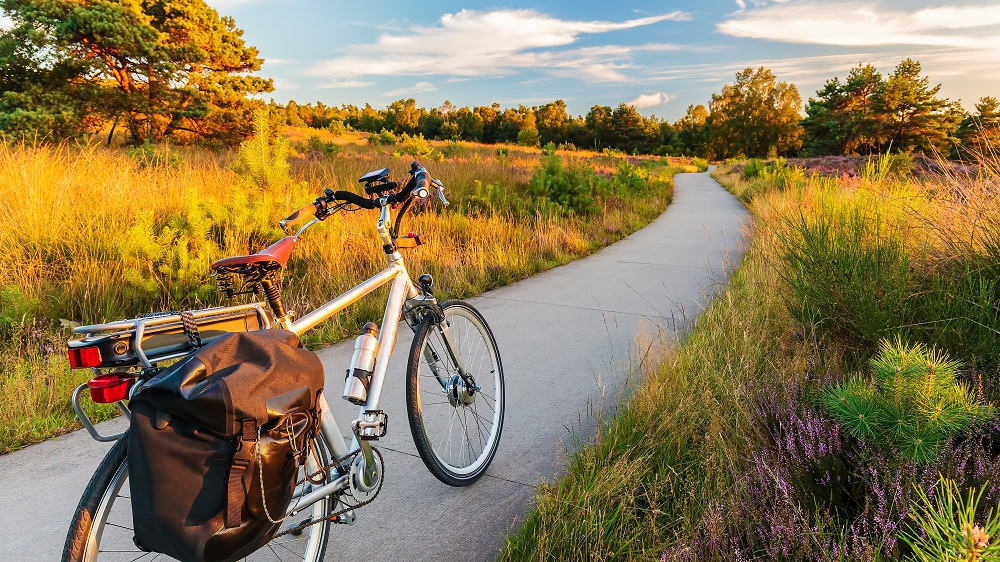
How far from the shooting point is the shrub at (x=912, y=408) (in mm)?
2246

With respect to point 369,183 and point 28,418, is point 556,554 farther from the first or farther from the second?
point 28,418

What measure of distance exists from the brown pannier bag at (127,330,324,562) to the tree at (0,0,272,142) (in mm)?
19870

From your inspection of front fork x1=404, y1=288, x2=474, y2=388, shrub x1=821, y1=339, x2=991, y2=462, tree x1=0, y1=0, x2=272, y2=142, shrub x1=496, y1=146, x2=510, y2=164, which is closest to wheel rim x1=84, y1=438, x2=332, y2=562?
front fork x1=404, y1=288, x2=474, y2=388

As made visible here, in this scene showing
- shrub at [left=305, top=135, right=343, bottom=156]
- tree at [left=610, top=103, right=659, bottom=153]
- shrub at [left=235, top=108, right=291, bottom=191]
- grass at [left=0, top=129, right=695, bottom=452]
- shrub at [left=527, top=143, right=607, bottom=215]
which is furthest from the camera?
tree at [left=610, top=103, right=659, bottom=153]

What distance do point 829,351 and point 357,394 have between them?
125 inches

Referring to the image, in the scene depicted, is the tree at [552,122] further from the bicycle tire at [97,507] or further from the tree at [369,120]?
the bicycle tire at [97,507]

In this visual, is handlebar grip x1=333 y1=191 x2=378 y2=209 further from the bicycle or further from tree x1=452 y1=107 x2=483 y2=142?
tree x1=452 y1=107 x2=483 y2=142

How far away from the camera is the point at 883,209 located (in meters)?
4.72

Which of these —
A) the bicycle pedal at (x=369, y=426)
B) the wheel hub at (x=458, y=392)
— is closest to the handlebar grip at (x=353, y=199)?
the bicycle pedal at (x=369, y=426)

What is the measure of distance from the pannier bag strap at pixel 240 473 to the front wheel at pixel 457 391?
42.1 inches

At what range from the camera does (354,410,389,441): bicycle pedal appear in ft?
7.23

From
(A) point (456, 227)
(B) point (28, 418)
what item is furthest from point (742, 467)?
(A) point (456, 227)

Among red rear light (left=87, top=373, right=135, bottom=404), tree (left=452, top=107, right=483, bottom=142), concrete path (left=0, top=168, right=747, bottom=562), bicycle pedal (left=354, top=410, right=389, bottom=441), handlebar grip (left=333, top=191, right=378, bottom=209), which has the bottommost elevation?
concrete path (left=0, top=168, right=747, bottom=562)

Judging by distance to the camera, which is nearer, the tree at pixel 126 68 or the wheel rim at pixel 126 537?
the wheel rim at pixel 126 537
